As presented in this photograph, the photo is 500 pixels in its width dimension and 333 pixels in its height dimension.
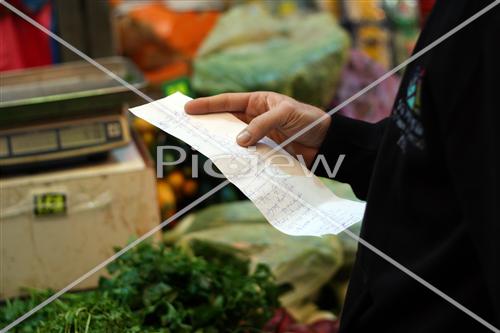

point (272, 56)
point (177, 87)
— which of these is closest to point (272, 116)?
point (177, 87)

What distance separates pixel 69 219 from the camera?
1.80 metres

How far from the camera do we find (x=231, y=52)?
333 cm

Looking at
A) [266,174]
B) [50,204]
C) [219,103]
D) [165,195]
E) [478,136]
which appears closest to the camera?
[478,136]

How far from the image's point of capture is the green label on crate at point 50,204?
176cm

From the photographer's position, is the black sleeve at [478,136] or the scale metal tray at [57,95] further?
the scale metal tray at [57,95]

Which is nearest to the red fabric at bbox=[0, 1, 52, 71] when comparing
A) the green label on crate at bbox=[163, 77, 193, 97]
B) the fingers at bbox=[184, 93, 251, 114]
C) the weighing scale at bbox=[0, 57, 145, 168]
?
the green label on crate at bbox=[163, 77, 193, 97]

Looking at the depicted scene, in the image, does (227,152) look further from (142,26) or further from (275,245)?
(142,26)

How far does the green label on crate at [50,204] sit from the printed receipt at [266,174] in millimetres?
599

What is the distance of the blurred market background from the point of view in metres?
1.63

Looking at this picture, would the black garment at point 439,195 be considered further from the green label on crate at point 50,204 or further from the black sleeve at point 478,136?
the green label on crate at point 50,204

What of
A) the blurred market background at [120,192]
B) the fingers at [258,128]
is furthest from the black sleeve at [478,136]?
the blurred market background at [120,192]

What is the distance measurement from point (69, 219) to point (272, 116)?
81 centimetres

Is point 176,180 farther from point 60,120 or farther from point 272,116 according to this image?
point 272,116

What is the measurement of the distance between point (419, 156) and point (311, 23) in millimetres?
2969
